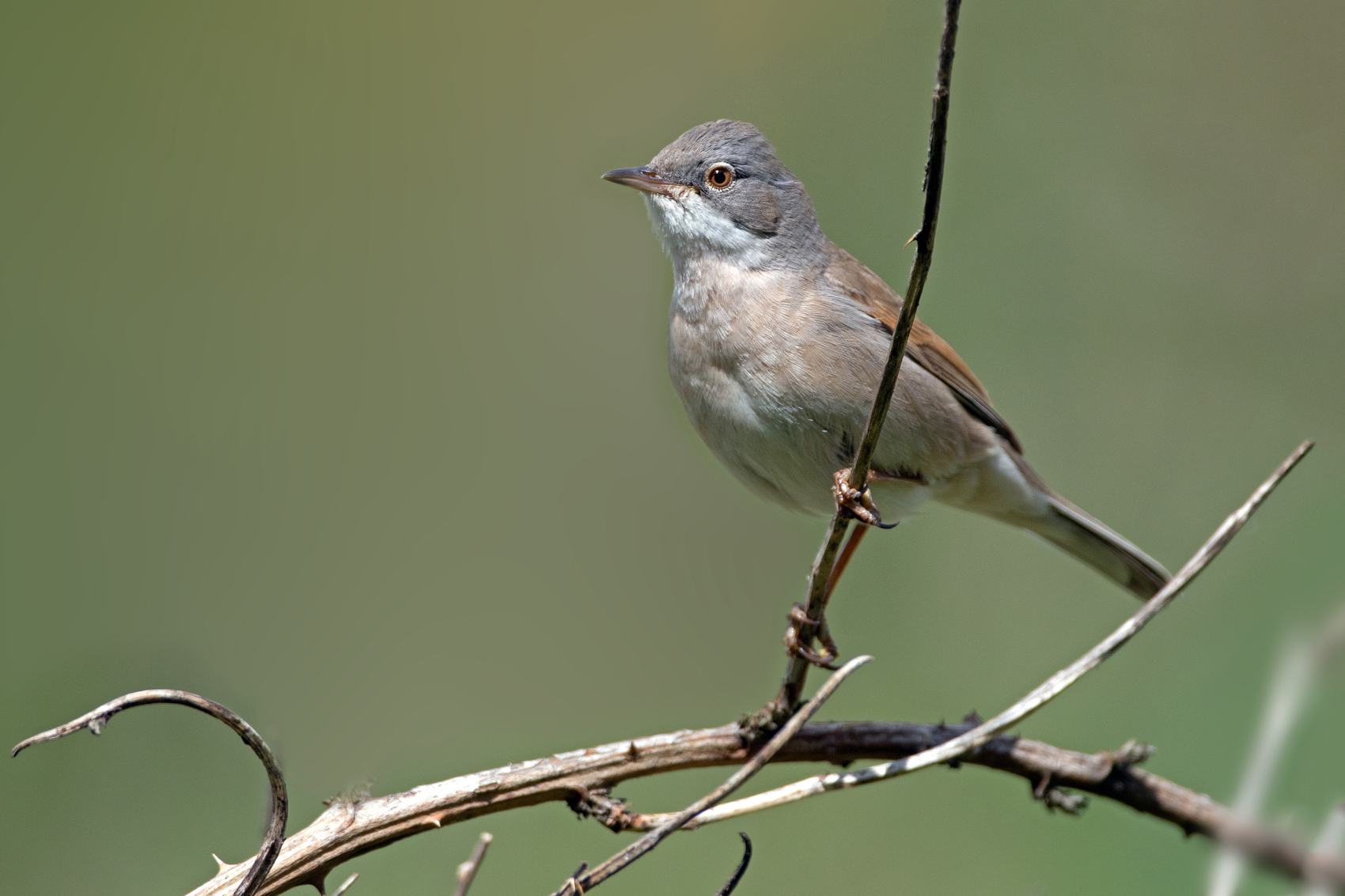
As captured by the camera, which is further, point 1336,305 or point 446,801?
point 1336,305

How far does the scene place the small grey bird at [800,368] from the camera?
333cm

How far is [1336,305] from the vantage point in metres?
5.73

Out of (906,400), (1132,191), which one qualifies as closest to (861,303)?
(906,400)

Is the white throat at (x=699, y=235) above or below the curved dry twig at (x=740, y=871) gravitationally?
above

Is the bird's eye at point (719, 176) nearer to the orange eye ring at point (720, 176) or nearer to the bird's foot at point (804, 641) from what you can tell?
the orange eye ring at point (720, 176)

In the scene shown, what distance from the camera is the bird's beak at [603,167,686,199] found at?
150 inches

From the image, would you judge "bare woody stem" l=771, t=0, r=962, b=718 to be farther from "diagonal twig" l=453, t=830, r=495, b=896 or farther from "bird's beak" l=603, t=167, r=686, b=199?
"bird's beak" l=603, t=167, r=686, b=199

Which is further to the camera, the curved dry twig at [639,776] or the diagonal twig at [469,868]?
the curved dry twig at [639,776]

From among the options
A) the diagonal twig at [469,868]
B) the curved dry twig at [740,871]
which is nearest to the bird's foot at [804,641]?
the curved dry twig at [740,871]

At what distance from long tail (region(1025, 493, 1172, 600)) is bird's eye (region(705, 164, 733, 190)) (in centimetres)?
181

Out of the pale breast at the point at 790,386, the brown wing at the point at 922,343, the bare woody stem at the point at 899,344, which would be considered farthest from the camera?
the brown wing at the point at 922,343

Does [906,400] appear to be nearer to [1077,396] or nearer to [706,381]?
[706,381]

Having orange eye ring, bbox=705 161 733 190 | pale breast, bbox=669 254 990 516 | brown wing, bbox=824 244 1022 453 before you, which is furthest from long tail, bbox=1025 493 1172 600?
orange eye ring, bbox=705 161 733 190

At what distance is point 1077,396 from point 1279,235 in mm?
1714
